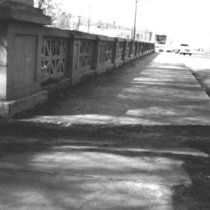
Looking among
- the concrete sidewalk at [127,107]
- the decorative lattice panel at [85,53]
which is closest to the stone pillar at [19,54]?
the concrete sidewalk at [127,107]

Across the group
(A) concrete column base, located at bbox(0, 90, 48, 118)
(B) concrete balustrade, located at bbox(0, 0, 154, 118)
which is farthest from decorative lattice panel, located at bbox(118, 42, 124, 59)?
(A) concrete column base, located at bbox(0, 90, 48, 118)

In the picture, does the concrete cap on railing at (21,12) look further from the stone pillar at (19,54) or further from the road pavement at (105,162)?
the road pavement at (105,162)

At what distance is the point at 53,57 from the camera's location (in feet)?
28.8

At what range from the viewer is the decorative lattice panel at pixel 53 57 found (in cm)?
812

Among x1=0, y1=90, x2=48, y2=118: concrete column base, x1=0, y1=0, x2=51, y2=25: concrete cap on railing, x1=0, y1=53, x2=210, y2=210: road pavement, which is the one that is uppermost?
x1=0, y1=0, x2=51, y2=25: concrete cap on railing

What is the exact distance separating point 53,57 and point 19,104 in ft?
9.74

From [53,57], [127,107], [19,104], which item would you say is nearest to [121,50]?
[53,57]

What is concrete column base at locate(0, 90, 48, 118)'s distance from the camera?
18.7 ft

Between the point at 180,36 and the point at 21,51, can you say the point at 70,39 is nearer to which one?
the point at 21,51

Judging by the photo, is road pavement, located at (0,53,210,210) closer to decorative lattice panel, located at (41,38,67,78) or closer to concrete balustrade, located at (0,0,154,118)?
concrete balustrade, located at (0,0,154,118)

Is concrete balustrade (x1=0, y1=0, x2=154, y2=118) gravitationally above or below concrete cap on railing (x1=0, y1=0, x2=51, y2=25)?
below

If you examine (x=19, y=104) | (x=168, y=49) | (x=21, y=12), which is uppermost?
(x=21, y=12)

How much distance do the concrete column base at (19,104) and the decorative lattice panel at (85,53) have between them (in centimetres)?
462

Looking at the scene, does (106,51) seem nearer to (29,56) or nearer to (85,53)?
(85,53)
